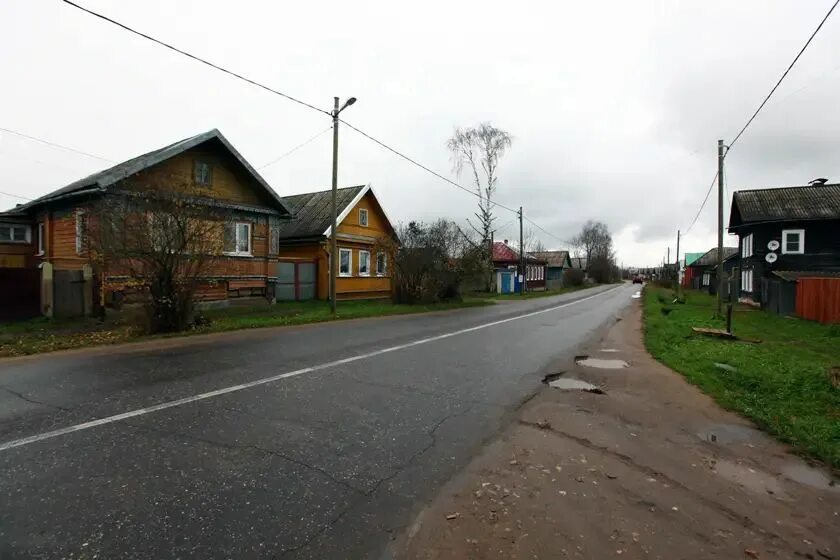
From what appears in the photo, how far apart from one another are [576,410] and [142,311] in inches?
418

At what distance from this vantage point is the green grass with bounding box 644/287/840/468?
510 centimetres

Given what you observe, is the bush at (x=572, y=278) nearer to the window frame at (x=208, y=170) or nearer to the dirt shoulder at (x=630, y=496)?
the window frame at (x=208, y=170)

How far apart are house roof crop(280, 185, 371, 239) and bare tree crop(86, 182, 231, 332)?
1197 centimetres

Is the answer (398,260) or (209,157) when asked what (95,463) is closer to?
(209,157)

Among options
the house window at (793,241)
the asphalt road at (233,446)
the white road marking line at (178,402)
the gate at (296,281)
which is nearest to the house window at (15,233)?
the gate at (296,281)

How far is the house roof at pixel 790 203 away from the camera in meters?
26.2

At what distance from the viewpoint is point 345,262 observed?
2578 cm

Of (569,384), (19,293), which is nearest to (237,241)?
(19,293)

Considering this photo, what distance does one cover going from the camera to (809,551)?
289cm

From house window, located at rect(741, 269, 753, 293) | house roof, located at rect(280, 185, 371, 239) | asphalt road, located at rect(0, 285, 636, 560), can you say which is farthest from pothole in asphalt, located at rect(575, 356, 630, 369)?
house window, located at rect(741, 269, 753, 293)

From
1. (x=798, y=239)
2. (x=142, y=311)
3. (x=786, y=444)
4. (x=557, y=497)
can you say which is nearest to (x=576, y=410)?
(x=786, y=444)

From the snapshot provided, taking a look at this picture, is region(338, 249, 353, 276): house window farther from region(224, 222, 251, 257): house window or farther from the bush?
the bush

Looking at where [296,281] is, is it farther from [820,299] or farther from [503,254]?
[503,254]

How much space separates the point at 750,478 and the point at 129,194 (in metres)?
13.2
